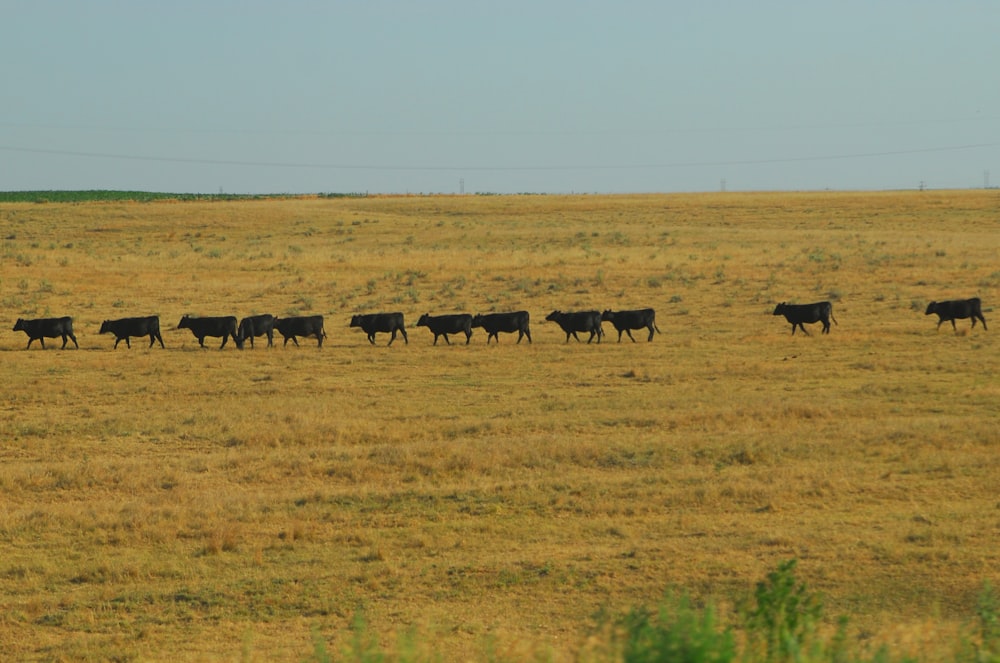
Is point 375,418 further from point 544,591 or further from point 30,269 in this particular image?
point 30,269

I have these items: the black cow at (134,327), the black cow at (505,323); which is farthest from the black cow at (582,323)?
the black cow at (134,327)

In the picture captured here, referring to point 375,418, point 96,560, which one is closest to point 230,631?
point 96,560

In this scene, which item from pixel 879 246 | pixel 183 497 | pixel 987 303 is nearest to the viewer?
pixel 183 497

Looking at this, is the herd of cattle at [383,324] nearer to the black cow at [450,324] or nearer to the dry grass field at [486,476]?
the black cow at [450,324]

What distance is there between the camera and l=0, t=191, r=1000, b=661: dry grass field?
1084cm

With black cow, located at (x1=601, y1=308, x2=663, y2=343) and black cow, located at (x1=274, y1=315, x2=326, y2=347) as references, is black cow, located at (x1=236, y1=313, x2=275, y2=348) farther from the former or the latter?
black cow, located at (x1=601, y1=308, x2=663, y2=343)

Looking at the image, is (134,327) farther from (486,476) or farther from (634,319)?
(486,476)

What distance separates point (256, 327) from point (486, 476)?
643 inches

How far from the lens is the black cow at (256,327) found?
30391mm

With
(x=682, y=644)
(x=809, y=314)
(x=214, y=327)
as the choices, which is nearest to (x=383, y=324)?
(x=214, y=327)

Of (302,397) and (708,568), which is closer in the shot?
(708,568)

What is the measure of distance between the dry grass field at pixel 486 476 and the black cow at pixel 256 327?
0.45 metres

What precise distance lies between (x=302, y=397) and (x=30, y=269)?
29.9m

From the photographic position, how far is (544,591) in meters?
11.2
